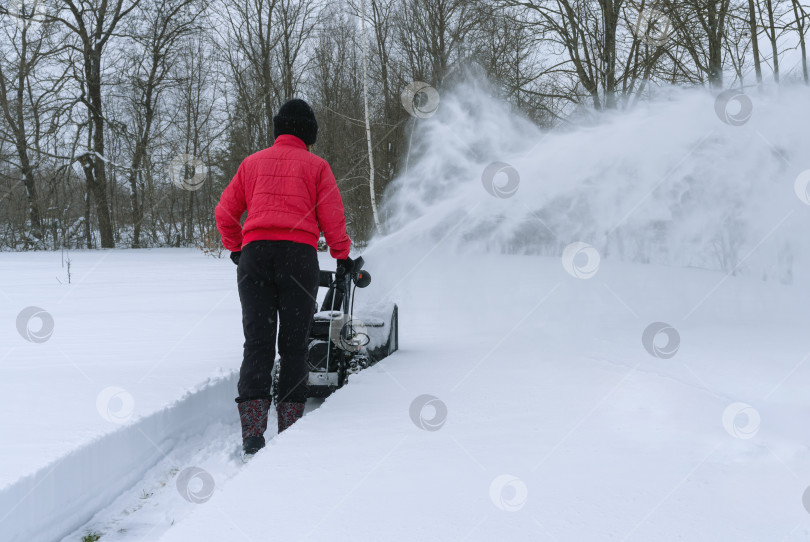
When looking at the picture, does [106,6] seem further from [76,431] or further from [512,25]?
[76,431]

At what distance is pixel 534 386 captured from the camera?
3.45 metres

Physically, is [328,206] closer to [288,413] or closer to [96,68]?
[288,413]

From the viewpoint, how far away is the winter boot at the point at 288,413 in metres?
3.22

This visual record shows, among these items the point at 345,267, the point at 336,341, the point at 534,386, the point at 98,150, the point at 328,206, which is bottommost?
the point at 534,386

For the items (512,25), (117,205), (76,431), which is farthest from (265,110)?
(76,431)

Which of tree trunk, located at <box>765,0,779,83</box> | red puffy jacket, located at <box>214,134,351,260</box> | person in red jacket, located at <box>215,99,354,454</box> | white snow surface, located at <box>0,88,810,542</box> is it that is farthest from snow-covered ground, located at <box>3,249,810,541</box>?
tree trunk, located at <box>765,0,779,83</box>

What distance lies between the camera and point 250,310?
3.10 m

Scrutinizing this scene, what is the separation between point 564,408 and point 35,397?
2915 millimetres

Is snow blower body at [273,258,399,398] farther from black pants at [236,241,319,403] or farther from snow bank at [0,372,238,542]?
snow bank at [0,372,238,542]

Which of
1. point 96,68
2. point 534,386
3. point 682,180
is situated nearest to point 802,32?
point 682,180

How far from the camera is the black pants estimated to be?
3.03m

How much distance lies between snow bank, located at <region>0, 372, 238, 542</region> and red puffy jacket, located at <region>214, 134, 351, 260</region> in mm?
1086

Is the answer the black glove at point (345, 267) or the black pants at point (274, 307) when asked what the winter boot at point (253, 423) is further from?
the black glove at point (345, 267)

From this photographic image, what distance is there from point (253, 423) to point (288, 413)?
26 centimetres
